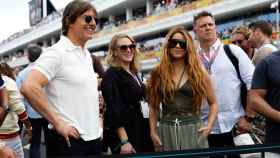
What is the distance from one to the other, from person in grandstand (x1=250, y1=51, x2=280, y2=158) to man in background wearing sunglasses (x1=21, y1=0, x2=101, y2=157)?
3.33 ft

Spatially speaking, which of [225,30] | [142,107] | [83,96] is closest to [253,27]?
[142,107]

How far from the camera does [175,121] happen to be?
261 cm

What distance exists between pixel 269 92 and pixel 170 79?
64 cm

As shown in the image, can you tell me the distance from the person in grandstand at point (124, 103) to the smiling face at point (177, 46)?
1.03 ft

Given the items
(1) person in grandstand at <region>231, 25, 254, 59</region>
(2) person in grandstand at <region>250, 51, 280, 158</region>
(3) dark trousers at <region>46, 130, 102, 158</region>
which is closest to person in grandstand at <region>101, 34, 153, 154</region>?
(3) dark trousers at <region>46, 130, 102, 158</region>

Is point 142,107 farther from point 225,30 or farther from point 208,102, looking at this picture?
point 225,30

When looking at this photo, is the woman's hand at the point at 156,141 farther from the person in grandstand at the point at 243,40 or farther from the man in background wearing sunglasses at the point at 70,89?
the person in grandstand at the point at 243,40

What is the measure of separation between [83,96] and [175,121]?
72cm

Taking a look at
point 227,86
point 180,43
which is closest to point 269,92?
point 227,86

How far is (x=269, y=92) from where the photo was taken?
247 cm

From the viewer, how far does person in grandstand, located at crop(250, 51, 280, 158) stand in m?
2.40

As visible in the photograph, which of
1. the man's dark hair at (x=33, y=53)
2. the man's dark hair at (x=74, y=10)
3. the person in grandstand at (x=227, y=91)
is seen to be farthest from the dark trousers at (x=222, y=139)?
the man's dark hair at (x=33, y=53)

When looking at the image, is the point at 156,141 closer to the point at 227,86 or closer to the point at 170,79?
the point at 170,79

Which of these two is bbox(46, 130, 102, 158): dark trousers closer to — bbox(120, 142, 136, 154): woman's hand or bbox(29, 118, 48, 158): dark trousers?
bbox(120, 142, 136, 154): woman's hand
